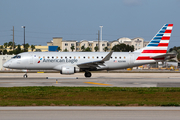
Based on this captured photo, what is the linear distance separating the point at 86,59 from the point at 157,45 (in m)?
10.3

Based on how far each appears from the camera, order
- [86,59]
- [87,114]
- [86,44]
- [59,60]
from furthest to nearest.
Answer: [86,44] → [86,59] → [59,60] → [87,114]

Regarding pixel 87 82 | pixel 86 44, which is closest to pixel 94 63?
pixel 87 82

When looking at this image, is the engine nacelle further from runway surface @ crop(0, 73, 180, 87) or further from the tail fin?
the tail fin

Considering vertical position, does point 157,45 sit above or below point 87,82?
above

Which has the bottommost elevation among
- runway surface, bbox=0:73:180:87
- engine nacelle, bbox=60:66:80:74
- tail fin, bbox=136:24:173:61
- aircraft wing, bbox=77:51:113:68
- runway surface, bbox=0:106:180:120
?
runway surface, bbox=0:106:180:120

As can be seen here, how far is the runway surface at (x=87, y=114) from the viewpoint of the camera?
10469 mm

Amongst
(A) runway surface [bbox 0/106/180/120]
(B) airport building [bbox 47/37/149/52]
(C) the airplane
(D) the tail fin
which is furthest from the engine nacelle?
(B) airport building [bbox 47/37/149/52]

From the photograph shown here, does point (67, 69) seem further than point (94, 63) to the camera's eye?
No

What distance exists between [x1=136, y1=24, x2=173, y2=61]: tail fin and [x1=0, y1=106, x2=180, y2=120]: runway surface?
24893 millimetres

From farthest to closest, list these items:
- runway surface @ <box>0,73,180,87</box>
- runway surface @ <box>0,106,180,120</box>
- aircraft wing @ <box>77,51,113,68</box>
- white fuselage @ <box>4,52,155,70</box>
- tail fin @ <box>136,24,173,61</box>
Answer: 1. tail fin @ <box>136,24,173,61</box>
2. white fuselage @ <box>4,52,155,70</box>
3. aircraft wing @ <box>77,51,113,68</box>
4. runway surface @ <box>0,73,180,87</box>
5. runway surface @ <box>0,106,180,120</box>

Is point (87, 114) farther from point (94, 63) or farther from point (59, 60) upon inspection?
point (59, 60)

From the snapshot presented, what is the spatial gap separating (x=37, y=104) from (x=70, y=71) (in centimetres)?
1941

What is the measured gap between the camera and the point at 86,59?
35.6 m

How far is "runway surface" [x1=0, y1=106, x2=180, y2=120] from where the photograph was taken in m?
10.5
